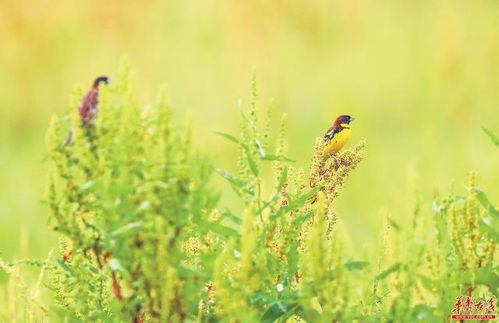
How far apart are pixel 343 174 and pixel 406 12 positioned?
6.62m

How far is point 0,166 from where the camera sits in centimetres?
707

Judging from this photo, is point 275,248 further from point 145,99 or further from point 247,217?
point 145,99

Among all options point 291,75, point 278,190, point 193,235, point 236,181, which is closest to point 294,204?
point 278,190

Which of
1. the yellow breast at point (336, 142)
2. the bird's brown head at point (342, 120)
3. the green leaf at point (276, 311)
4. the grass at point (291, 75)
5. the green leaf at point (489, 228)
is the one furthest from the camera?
the grass at point (291, 75)

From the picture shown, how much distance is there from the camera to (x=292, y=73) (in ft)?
26.3

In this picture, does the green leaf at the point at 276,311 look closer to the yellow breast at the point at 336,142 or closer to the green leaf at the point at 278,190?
the green leaf at the point at 278,190

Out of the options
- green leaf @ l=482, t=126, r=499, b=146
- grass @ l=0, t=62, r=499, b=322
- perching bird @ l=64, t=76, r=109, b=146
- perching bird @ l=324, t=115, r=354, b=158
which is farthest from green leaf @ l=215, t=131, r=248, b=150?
green leaf @ l=482, t=126, r=499, b=146

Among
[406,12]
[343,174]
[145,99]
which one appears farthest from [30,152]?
[343,174]

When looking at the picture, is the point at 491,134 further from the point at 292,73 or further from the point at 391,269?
the point at 292,73

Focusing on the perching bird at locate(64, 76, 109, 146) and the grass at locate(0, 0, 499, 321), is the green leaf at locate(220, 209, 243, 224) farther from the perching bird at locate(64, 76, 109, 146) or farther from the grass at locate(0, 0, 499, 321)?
the grass at locate(0, 0, 499, 321)

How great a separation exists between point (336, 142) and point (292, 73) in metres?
5.58

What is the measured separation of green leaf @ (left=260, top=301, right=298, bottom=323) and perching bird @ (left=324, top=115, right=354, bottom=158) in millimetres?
482

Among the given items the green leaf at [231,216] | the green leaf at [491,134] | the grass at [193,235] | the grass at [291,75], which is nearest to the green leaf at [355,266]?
the grass at [193,235]

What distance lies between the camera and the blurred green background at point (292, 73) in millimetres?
6621
